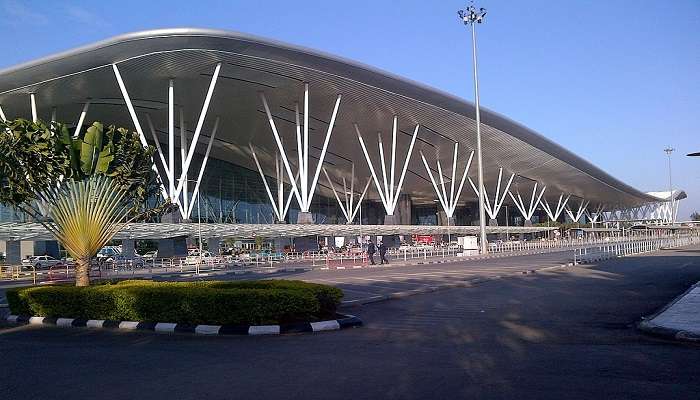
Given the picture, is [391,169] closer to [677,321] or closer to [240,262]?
[240,262]

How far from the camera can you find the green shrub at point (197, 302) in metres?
11.9

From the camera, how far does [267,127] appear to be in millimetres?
58406

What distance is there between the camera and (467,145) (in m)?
65.2

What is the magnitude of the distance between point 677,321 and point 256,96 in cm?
4302

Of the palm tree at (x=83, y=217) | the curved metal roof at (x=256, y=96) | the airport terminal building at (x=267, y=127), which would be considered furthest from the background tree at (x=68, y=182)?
the curved metal roof at (x=256, y=96)

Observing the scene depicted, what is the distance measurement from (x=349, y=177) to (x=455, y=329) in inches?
2606

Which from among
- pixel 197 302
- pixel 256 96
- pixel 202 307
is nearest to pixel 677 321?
pixel 202 307

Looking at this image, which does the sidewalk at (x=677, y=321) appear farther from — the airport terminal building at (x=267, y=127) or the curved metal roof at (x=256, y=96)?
the curved metal roof at (x=256, y=96)

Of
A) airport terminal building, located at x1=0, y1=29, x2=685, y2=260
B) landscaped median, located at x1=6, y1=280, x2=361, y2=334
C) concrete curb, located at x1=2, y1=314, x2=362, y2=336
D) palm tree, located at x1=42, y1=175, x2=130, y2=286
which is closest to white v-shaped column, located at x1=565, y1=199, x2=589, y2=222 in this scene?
airport terminal building, located at x1=0, y1=29, x2=685, y2=260

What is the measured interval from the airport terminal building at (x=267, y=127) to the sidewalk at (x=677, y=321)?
31.9 m

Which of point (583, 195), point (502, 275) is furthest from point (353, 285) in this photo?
point (583, 195)

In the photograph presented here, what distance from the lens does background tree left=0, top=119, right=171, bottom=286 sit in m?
17.1

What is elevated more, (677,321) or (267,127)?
(267,127)

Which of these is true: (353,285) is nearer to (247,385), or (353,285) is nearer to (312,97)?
(247,385)
